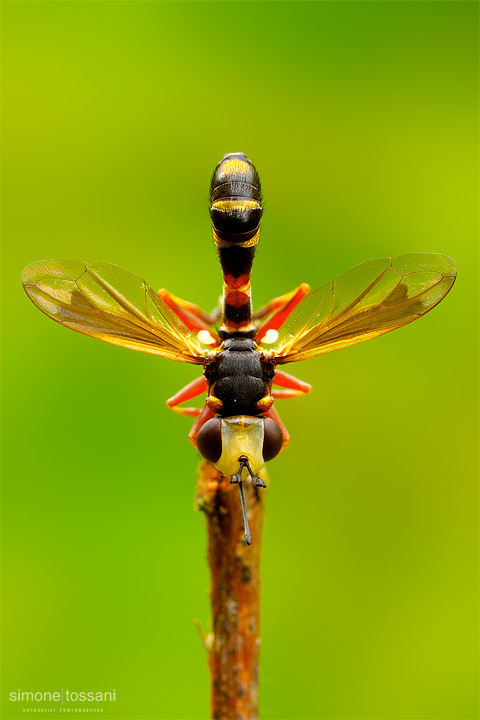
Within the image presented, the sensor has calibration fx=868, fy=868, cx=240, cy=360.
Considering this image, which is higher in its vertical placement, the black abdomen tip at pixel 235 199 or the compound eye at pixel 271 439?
the black abdomen tip at pixel 235 199

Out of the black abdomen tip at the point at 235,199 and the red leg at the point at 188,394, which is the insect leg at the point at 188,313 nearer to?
the red leg at the point at 188,394

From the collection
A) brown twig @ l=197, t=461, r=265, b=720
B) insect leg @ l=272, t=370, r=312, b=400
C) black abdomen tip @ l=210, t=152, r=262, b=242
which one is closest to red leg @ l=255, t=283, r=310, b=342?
insect leg @ l=272, t=370, r=312, b=400

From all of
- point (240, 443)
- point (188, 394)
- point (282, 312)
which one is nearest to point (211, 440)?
point (240, 443)

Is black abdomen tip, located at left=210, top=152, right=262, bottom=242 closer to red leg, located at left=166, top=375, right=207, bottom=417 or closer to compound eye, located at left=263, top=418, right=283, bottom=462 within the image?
red leg, located at left=166, top=375, right=207, bottom=417

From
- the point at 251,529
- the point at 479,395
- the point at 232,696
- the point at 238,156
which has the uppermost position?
the point at 238,156

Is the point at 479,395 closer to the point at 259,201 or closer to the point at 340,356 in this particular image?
the point at 340,356

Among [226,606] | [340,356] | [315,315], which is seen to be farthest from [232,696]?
[340,356]

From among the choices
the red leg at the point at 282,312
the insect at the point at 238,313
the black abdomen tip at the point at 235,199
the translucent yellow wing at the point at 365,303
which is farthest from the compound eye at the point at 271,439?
the black abdomen tip at the point at 235,199
